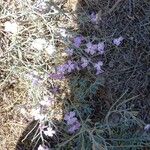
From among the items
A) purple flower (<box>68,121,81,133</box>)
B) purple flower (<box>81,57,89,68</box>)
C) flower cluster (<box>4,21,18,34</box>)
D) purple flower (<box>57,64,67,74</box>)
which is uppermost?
→ flower cluster (<box>4,21,18,34</box>)

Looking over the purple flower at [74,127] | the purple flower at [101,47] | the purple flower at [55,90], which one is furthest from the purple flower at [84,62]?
the purple flower at [74,127]

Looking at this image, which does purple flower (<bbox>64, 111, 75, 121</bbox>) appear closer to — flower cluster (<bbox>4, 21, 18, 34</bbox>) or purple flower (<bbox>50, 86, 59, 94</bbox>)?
purple flower (<bbox>50, 86, 59, 94</bbox>)

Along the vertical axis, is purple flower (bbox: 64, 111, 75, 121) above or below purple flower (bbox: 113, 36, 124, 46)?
below

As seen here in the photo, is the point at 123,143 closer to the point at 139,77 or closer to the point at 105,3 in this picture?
the point at 139,77

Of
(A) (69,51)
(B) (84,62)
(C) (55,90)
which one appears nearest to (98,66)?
(B) (84,62)

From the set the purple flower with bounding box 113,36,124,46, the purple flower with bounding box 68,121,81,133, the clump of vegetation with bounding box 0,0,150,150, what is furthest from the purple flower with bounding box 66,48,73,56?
the purple flower with bounding box 68,121,81,133

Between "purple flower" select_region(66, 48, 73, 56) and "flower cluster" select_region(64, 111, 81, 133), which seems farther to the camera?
"purple flower" select_region(66, 48, 73, 56)

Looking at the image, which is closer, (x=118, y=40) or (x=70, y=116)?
(x=70, y=116)

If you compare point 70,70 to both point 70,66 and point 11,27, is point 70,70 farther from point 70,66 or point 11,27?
point 11,27

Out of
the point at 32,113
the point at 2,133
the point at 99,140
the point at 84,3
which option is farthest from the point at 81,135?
the point at 84,3
